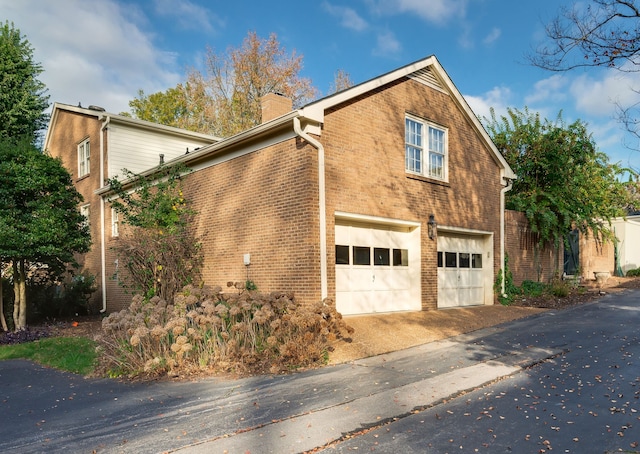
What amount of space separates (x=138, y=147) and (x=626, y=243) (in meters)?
24.8

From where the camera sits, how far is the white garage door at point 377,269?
10609 mm

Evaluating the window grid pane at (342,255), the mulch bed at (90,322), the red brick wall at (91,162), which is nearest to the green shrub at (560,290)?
the mulch bed at (90,322)

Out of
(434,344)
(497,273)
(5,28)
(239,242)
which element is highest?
(5,28)

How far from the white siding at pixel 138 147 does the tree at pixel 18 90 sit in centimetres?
977

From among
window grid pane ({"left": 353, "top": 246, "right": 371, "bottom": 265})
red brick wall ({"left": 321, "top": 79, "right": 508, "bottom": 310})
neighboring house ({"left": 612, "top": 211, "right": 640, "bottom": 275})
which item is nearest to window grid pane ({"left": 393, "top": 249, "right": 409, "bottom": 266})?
red brick wall ({"left": 321, "top": 79, "right": 508, "bottom": 310})

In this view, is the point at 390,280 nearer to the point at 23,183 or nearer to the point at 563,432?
the point at 563,432

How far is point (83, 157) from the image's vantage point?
1877 centimetres

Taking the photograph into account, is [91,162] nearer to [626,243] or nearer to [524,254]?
[524,254]

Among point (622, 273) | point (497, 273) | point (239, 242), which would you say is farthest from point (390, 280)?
point (622, 273)

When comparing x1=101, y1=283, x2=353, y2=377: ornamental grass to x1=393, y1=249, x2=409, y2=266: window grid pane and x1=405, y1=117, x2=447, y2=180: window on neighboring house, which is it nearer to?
x1=393, y1=249, x2=409, y2=266: window grid pane

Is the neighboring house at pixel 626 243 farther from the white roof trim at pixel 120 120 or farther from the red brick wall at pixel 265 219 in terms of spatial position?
the white roof trim at pixel 120 120

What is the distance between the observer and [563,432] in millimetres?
4656

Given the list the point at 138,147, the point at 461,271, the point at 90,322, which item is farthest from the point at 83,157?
the point at 461,271

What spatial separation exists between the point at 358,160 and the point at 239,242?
351cm
